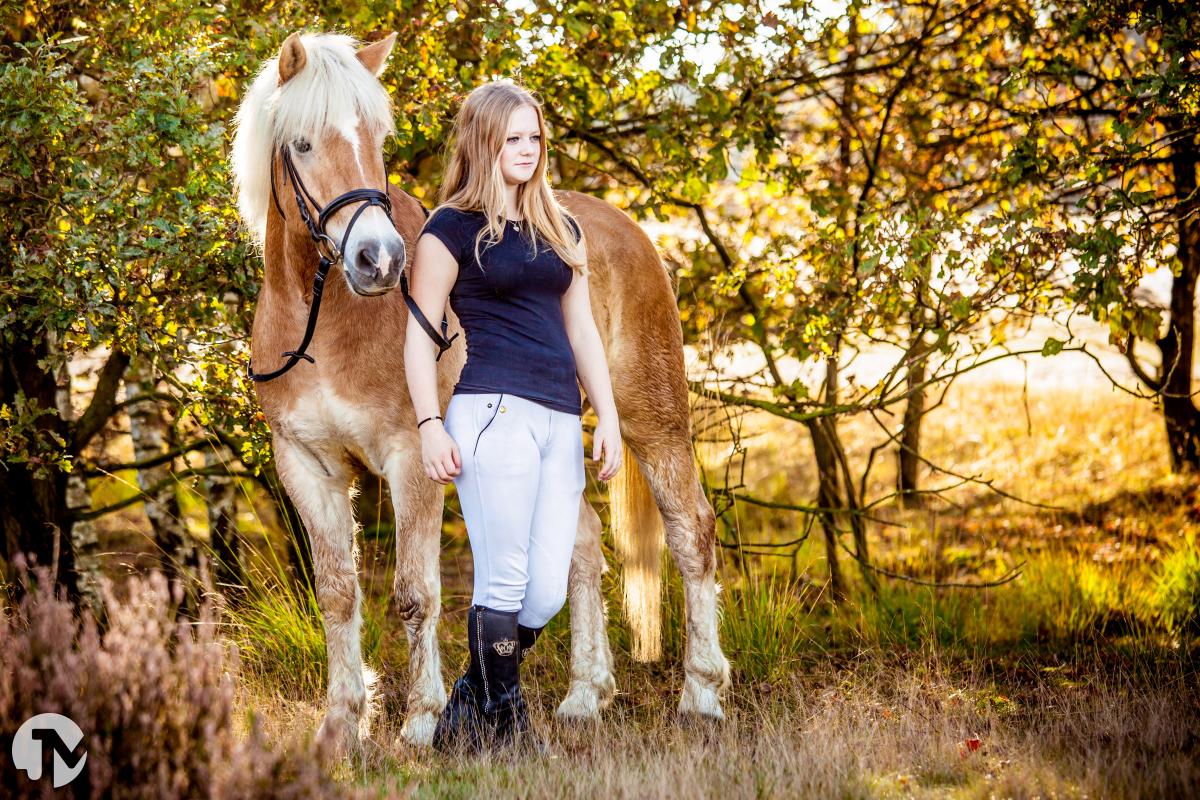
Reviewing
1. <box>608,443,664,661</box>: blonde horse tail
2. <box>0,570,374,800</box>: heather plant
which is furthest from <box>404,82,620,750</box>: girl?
<box>608,443,664,661</box>: blonde horse tail

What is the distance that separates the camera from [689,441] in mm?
4379

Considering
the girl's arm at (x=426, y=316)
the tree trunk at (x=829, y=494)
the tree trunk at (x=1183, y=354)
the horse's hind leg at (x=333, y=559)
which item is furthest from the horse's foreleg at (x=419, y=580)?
the tree trunk at (x=1183, y=354)

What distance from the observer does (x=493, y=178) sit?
Result: 10.1 ft

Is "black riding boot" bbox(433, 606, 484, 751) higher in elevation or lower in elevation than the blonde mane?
lower

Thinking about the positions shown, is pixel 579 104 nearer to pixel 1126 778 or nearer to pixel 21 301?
pixel 21 301

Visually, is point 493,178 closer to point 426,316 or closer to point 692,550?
point 426,316

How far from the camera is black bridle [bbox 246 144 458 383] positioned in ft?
10.1

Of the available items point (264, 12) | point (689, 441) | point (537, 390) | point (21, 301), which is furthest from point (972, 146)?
point (21, 301)

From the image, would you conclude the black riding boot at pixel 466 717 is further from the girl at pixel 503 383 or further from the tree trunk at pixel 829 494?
the tree trunk at pixel 829 494

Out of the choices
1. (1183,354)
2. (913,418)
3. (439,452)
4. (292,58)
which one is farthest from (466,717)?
(1183,354)

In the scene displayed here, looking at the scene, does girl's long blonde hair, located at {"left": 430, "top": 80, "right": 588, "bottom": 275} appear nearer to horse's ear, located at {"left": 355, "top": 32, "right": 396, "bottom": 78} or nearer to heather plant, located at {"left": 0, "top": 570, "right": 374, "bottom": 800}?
horse's ear, located at {"left": 355, "top": 32, "right": 396, "bottom": 78}

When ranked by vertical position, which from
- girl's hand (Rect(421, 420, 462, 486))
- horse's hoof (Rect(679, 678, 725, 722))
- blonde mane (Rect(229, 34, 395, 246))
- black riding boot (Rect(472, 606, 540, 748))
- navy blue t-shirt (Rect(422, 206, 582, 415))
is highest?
blonde mane (Rect(229, 34, 395, 246))

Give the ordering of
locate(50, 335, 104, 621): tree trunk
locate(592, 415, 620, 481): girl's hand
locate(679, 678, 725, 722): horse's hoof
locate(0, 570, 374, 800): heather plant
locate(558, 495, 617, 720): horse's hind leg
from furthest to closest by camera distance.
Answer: locate(50, 335, 104, 621): tree trunk, locate(558, 495, 617, 720): horse's hind leg, locate(679, 678, 725, 722): horse's hoof, locate(592, 415, 620, 481): girl's hand, locate(0, 570, 374, 800): heather plant

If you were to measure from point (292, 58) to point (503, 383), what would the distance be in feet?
4.06
